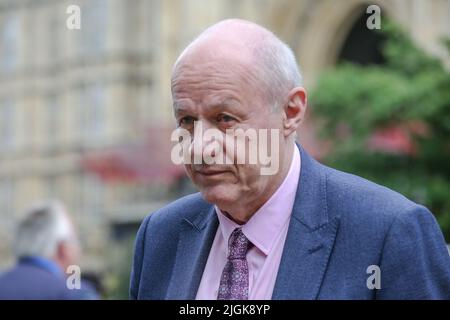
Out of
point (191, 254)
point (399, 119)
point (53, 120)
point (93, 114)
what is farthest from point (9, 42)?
point (191, 254)

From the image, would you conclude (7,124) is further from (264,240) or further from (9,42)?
(264,240)

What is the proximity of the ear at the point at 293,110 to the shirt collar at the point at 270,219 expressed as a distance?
13 centimetres

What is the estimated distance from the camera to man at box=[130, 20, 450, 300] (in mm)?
3121

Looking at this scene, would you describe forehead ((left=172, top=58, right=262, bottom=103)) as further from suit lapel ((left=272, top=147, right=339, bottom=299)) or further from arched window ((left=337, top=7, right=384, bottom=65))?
arched window ((left=337, top=7, right=384, bottom=65))

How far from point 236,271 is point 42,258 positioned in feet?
11.9

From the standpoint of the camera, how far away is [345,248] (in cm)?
318

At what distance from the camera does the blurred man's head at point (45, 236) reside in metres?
6.84

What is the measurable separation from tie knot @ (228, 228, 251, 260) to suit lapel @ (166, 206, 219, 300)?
0.09 m

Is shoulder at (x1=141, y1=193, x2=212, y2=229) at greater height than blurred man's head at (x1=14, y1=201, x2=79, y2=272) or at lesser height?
greater

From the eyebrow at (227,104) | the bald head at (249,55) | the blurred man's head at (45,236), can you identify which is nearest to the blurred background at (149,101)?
the blurred man's head at (45,236)

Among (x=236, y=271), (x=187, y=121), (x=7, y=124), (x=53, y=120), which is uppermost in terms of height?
(x=187, y=121)

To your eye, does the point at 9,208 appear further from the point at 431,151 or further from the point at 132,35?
the point at 431,151

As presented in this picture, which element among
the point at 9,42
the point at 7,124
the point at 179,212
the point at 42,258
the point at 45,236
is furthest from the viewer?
the point at 9,42

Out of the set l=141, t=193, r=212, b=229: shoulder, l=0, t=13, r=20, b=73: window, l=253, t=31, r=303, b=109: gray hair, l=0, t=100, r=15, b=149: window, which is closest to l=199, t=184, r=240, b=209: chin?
l=253, t=31, r=303, b=109: gray hair
